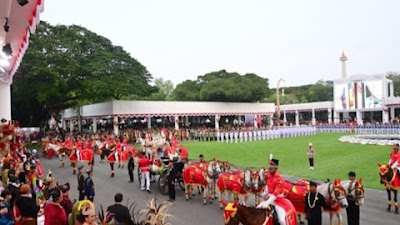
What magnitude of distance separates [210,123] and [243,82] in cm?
742

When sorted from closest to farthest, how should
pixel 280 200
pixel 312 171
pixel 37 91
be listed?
pixel 280 200, pixel 312 171, pixel 37 91

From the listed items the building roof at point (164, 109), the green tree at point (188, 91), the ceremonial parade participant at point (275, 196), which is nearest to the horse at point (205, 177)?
the ceremonial parade participant at point (275, 196)

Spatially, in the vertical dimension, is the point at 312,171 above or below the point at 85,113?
below

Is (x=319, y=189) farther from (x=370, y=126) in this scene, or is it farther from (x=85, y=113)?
(x=85, y=113)

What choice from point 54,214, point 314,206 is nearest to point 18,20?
point 54,214

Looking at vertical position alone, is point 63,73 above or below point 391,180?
above

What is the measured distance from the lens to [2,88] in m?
15.3

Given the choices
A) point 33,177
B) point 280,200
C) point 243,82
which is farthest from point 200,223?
point 243,82

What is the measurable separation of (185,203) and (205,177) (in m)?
1.06

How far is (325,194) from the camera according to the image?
A: 6.53 meters

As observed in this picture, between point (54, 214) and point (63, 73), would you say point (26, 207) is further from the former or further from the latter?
point (63, 73)

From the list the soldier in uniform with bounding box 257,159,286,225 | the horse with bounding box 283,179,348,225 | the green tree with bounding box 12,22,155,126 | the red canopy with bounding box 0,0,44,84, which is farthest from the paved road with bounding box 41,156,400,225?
the green tree with bounding box 12,22,155,126

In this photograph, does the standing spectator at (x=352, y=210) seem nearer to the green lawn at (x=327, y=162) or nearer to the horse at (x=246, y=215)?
the horse at (x=246, y=215)

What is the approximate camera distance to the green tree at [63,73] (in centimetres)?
2336
